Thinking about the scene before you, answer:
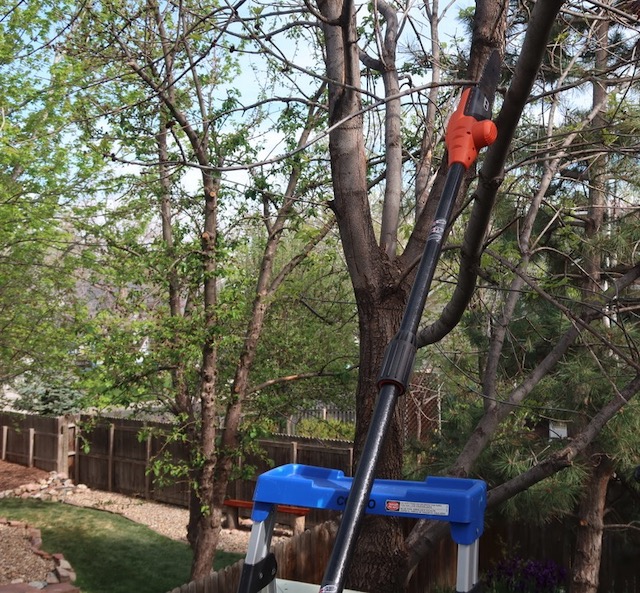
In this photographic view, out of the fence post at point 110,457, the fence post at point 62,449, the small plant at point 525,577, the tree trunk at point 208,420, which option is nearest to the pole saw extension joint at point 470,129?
the tree trunk at point 208,420

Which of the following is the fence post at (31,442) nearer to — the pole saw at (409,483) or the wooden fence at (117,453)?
the wooden fence at (117,453)

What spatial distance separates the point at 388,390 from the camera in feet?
4.73

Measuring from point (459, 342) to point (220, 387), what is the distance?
10.4 ft

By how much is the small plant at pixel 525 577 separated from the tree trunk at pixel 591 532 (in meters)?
1.23

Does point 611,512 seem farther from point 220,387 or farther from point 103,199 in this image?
point 103,199

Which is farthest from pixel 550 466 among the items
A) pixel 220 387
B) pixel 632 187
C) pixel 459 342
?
pixel 220 387

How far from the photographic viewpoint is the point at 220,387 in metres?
9.74

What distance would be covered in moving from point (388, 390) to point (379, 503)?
104 cm

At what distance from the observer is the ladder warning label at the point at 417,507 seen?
2314 mm

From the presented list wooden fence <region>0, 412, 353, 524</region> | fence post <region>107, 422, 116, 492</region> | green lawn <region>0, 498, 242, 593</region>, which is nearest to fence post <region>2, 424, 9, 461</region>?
wooden fence <region>0, 412, 353, 524</region>

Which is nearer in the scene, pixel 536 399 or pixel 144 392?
pixel 536 399

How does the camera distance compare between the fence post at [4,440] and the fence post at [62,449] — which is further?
the fence post at [4,440]

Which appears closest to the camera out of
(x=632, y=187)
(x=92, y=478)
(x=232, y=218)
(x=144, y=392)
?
(x=632, y=187)

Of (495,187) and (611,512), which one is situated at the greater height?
(495,187)
